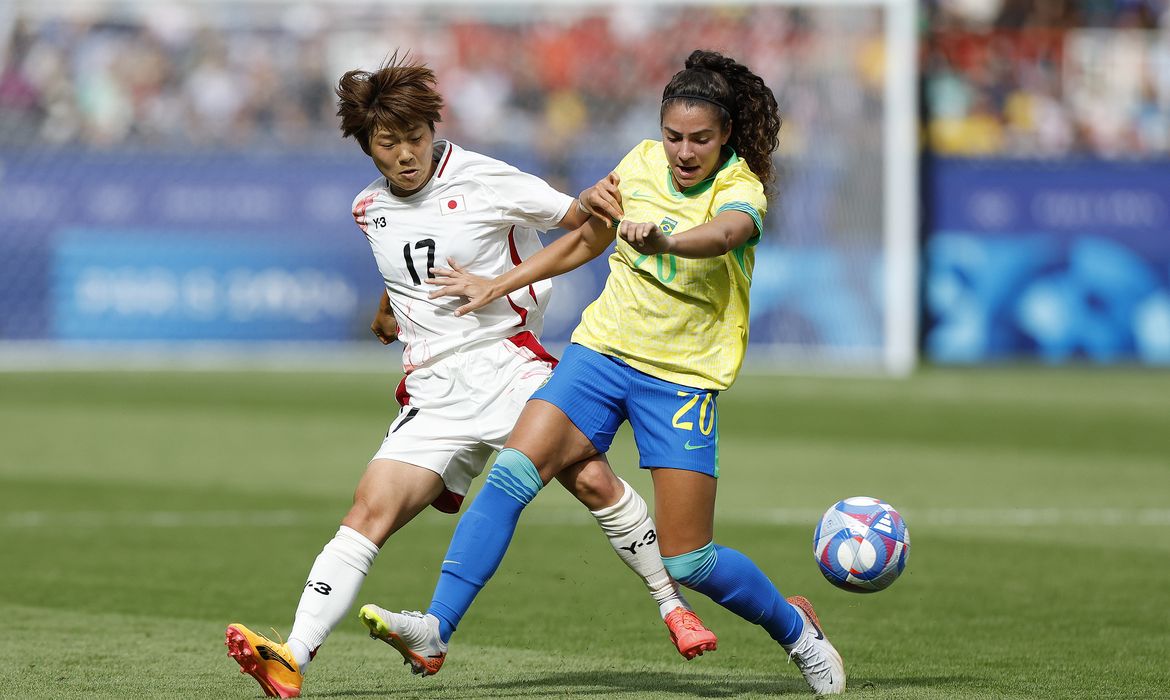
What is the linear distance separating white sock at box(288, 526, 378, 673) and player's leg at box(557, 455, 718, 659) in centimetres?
69

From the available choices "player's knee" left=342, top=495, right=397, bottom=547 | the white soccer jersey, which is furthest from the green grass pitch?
the white soccer jersey

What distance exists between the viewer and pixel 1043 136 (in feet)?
72.8

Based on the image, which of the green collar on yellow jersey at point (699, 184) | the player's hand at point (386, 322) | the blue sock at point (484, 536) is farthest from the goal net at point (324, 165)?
the blue sock at point (484, 536)

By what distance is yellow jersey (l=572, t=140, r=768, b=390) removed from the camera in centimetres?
534

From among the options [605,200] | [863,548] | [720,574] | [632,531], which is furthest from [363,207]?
[863,548]

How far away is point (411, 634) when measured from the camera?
5176 mm

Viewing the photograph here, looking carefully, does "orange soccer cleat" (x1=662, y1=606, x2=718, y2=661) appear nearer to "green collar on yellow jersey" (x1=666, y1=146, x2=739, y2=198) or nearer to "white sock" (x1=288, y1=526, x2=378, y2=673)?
Answer: "white sock" (x1=288, y1=526, x2=378, y2=673)

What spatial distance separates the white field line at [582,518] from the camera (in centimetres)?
995

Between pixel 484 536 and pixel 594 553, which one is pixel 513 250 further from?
pixel 594 553

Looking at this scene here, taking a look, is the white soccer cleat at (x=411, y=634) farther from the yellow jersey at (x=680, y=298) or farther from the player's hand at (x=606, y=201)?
the player's hand at (x=606, y=201)

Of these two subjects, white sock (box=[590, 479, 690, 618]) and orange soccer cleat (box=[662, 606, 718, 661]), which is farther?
white sock (box=[590, 479, 690, 618])

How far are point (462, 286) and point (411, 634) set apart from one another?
1.15m

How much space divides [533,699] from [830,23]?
1695cm

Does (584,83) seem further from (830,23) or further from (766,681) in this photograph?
(766,681)
